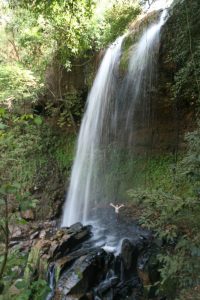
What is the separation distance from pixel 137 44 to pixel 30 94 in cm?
382

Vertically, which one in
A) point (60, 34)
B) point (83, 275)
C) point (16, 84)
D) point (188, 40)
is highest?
point (60, 34)

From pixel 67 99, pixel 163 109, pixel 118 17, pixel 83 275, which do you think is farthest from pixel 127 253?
pixel 118 17

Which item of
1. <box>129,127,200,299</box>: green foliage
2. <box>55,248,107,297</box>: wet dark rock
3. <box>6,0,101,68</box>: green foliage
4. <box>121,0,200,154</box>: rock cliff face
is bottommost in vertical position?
<box>55,248,107,297</box>: wet dark rock

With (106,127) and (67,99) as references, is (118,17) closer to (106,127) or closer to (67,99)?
(67,99)

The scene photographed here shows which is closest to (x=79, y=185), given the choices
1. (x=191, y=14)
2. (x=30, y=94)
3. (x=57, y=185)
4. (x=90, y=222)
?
(x=57, y=185)

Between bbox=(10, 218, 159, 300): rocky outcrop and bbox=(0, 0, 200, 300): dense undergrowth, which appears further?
bbox=(10, 218, 159, 300): rocky outcrop

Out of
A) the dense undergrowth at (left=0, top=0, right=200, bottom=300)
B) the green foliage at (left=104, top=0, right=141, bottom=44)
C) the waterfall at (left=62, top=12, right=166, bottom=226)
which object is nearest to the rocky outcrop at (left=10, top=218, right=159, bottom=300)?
the dense undergrowth at (left=0, top=0, right=200, bottom=300)

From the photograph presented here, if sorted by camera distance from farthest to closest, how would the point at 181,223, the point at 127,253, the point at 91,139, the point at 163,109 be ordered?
the point at 91,139 → the point at 163,109 → the point at 127,253 → the point at 181,223

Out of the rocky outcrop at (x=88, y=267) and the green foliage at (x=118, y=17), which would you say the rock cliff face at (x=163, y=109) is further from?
the rocky outcrop at (x=88, y=267)

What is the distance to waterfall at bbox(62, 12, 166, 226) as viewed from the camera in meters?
8.65

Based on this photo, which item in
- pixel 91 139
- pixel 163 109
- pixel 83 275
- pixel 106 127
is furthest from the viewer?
pixel 91 139

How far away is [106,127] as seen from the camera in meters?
9.61

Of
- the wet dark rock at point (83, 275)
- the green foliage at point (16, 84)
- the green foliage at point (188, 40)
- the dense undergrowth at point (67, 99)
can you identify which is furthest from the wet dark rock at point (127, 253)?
the green foliage at point (16, 84)

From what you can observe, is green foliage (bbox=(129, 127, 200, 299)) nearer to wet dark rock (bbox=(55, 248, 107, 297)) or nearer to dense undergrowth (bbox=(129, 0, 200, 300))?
dense undergrowth (bbox=(129, 0, 200, 300))
